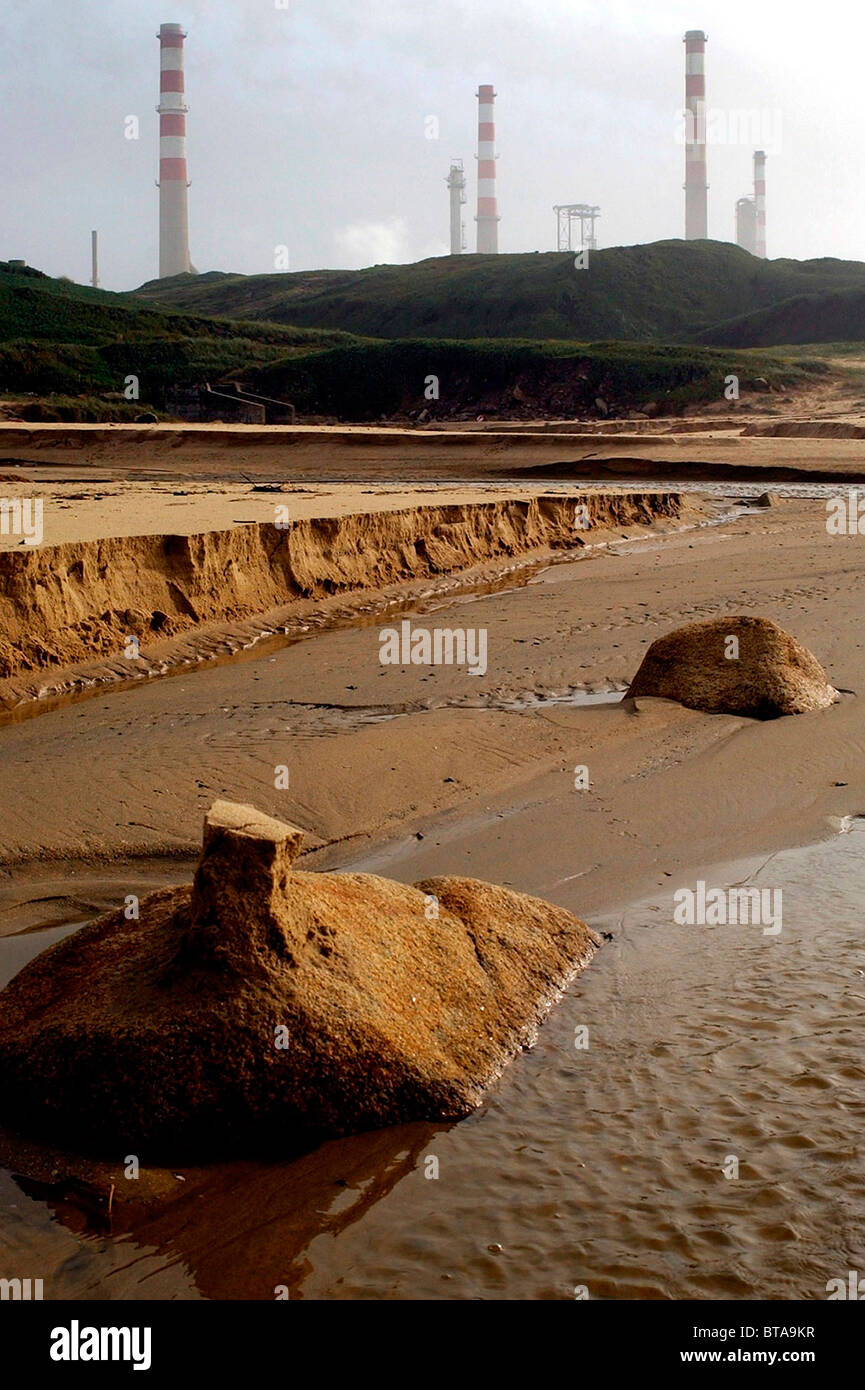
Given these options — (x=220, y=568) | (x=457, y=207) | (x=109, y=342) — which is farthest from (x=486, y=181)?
(x=220, y=568)

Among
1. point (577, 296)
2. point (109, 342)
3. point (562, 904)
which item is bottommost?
point (562, 904)

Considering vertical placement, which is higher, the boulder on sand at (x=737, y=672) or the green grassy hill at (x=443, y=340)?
the green grassy hill at (x=443, y=340)

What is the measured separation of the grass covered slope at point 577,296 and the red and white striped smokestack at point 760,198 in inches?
628

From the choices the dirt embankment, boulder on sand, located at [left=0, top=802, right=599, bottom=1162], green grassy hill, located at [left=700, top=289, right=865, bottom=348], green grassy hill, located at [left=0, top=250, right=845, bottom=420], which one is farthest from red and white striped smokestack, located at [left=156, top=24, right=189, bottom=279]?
boulder on sand, located at [left=0, top=802, right=599, bottom=1162]

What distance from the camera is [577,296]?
7119 centimetres

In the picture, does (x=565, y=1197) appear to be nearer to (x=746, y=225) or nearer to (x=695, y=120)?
(x=695, y=120)

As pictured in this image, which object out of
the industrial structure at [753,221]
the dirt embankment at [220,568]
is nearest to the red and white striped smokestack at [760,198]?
the industrial structure at [753,221]

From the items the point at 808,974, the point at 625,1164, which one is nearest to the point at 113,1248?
the point at 625,1164

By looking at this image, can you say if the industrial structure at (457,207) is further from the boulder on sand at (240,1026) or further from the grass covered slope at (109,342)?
the boulder on sand at (240,1026)

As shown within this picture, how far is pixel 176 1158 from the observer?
330cm

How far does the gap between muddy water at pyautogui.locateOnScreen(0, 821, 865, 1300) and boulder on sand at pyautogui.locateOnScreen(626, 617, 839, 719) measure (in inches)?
149

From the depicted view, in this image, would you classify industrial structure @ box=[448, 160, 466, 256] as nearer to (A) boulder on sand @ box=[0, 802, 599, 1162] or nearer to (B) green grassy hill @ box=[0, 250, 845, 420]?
(B) green grassy hill @ box=[0, 250, 845, 420]

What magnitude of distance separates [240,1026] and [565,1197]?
897 mm

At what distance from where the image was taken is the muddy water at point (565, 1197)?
2.95 m
